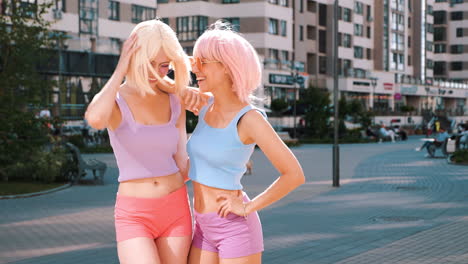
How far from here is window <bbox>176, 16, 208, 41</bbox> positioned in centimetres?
6272

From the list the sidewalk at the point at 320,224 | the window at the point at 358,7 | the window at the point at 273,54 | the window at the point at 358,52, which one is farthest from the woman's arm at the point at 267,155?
the window at the point at 358,7

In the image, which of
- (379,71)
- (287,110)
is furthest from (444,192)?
(379,71)

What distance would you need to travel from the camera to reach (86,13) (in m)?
49.8

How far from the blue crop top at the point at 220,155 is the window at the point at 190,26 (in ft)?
195

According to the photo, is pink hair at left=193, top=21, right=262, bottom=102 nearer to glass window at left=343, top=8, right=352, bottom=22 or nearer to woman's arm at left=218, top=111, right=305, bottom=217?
woman's arm at left=218, top=111, right=305, bottom=217

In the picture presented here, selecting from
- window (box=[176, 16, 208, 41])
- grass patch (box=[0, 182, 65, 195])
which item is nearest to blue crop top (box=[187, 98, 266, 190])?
grass patch (box=[0, 182, 65, 195])

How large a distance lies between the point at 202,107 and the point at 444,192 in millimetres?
12570

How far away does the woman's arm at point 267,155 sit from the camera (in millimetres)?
3574

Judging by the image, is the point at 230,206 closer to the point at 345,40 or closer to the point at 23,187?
the point at 23,187

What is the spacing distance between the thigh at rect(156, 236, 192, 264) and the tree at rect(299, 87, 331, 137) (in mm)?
42464

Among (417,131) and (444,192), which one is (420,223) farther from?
(417,131)

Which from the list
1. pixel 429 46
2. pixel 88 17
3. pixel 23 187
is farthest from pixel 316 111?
pixel 429 46

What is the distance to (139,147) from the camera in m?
3.73

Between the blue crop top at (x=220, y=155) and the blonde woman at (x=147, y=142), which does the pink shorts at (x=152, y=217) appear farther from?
the blue crop top at (x=220, y=155)
